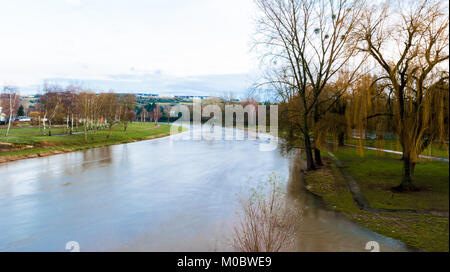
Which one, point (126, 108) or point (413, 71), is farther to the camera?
point (126, 108)

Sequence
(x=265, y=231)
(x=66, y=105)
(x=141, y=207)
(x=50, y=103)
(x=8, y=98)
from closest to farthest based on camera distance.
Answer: (x=265, y=231)
(x=141, y=207)
(x=8, y=98)
(x=50, y=103)
(x=66, y=105)

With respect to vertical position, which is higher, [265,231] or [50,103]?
[50,103]

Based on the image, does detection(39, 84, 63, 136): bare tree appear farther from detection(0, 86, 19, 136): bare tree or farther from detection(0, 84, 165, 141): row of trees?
detection(0, 86, 19, 136): bare tree

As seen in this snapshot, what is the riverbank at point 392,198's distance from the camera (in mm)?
6387

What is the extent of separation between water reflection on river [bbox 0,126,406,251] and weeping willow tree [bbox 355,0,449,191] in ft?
10.9

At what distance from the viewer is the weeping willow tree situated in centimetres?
752

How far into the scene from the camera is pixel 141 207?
35.7 ft

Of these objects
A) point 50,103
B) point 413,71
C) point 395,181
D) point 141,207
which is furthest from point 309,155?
point 50,103

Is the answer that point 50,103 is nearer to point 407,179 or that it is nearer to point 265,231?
point 265,231

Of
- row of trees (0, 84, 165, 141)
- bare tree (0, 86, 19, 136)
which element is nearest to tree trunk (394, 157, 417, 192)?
row of trees (0, 84, 165, 141)

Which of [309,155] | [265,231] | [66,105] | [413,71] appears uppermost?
[66,105]

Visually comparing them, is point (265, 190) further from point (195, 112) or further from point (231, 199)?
point (195, 112)

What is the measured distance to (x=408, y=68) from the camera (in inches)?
340

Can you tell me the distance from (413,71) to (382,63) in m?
1.32
